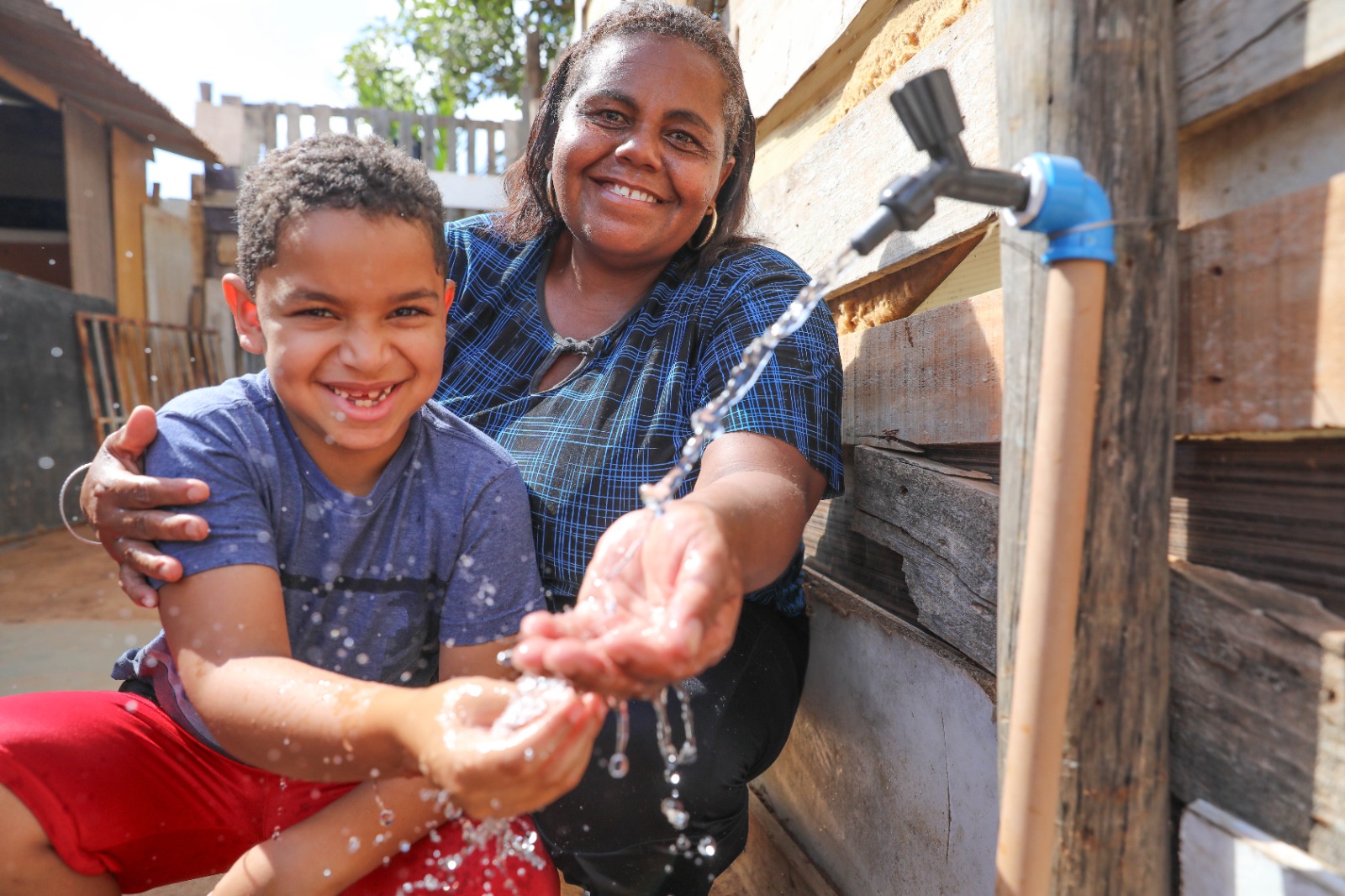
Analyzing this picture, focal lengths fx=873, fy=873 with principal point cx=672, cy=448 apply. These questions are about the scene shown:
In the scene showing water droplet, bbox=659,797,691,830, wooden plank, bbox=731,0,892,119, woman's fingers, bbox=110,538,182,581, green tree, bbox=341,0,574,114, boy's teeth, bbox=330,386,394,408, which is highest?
green tree, bbox=341,0,574,114

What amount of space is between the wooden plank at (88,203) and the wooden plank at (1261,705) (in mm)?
9770

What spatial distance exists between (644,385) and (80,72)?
27.1ft

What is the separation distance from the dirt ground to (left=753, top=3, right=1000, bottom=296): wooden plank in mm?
1879

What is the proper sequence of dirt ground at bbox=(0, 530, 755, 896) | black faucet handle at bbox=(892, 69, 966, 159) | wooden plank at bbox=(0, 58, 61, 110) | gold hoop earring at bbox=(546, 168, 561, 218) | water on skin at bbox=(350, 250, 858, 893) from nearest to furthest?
1. black faucet handle at bbox=(892, 69, 966, 159)
2. water on skin at bbox=(350, 250, 858, 893)
3. gold hoop earring at bbox=(546, 168, 561, 218)
4. dirt ground at bbox=(0, 530, 755, 896)
5. wooden plank at bbox=(0, 58, 61, 110)

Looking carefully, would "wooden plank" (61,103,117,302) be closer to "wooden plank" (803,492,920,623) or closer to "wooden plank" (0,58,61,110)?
"wooden plank" (0,58,61,110)

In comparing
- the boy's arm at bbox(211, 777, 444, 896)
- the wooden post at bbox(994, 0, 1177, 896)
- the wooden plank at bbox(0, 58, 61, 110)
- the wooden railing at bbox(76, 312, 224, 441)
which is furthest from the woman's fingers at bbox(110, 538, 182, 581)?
the wooden railing at bbox(76, 312, 224, 441)

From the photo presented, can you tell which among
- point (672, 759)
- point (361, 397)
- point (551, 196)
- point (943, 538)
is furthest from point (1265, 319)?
point (551, 196)

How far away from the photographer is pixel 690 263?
225 cm

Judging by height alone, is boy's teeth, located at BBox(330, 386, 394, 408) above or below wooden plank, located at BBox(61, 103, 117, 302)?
below

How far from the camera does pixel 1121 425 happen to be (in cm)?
103

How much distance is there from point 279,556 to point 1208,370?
1.53m

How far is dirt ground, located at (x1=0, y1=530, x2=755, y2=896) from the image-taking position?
372 cm

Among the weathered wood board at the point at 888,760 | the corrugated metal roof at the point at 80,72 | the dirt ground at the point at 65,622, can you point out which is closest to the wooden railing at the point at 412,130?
the corrugated metal roof at the point at 80,72

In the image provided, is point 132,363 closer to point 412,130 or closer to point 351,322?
point 412,130
